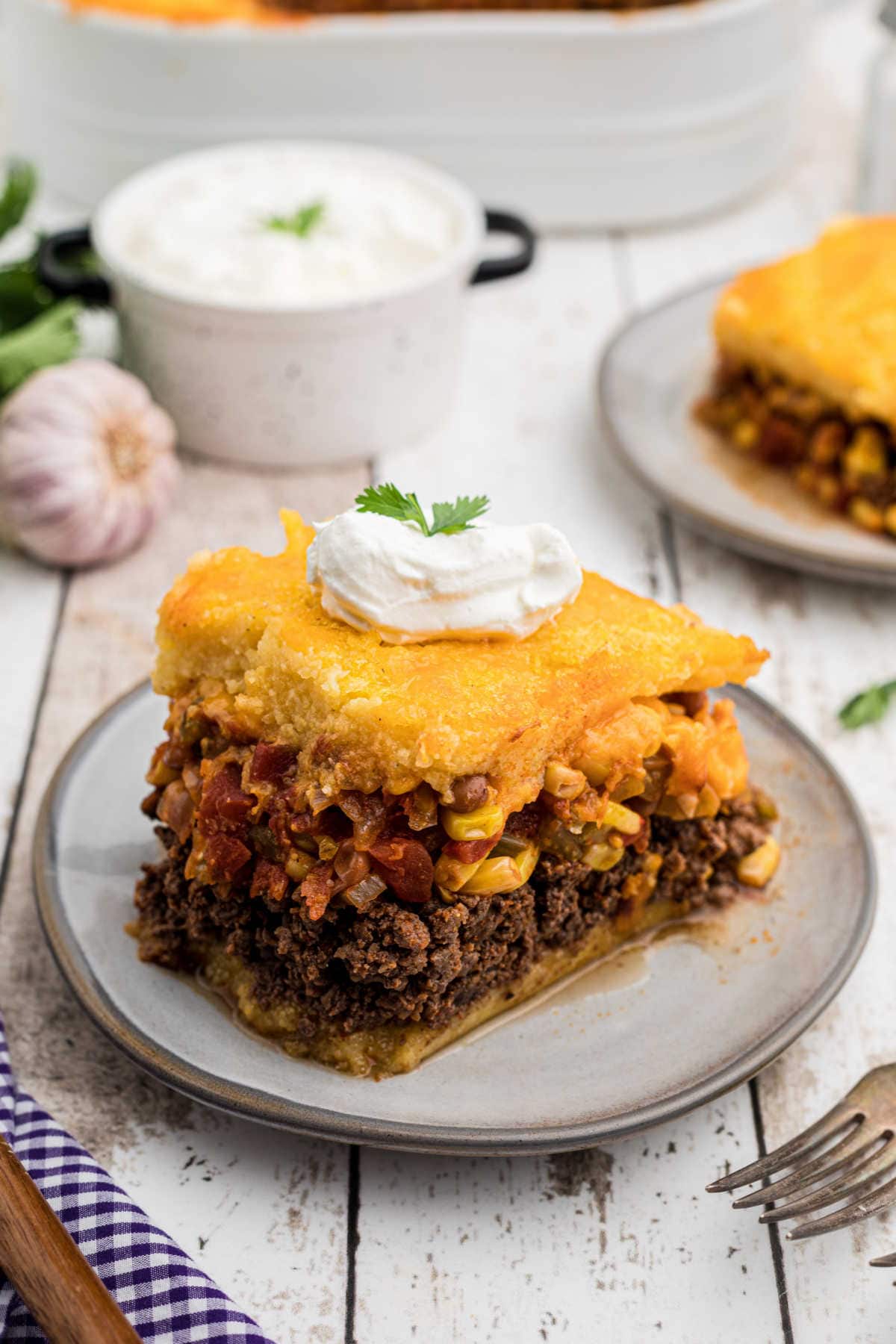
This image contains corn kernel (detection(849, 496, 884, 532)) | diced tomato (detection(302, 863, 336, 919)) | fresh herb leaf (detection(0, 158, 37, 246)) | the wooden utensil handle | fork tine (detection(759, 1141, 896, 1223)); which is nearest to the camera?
the wooden utensil handle

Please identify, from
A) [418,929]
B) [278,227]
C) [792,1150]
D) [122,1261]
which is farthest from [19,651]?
[792,1150]

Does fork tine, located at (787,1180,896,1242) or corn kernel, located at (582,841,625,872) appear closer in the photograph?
fork tine, located at (787,1180,896,1242)

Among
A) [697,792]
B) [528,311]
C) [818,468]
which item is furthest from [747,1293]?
[528,311]

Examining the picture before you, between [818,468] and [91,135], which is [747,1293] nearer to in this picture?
[818,468]

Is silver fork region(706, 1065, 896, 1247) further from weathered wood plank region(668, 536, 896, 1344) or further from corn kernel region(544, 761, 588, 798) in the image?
corn kernel region(544, 761, 588, 798)

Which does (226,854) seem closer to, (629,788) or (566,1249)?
(629,788)

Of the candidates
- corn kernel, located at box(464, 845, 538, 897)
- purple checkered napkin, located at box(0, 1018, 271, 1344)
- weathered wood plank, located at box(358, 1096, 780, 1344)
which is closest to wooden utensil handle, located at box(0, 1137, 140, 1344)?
purple checkered napkin, located at box(0, 1018, 271, 1344)

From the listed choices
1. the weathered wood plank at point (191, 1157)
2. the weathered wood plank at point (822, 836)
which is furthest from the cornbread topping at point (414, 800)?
the weathered wood plank at point (822, 836)
